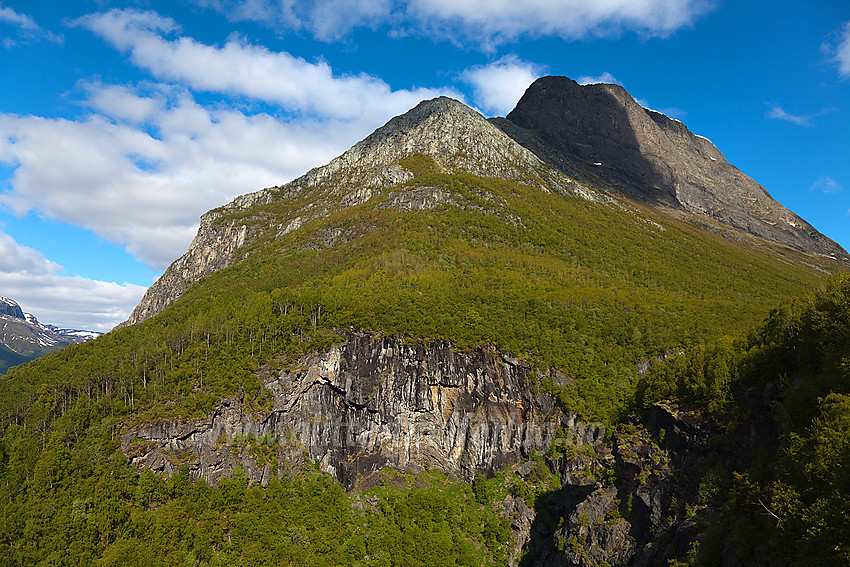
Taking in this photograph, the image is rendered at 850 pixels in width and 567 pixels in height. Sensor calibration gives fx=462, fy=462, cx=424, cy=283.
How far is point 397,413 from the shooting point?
101125 mm

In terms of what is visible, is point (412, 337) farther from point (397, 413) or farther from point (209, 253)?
point (209, 253)

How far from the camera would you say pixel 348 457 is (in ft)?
316

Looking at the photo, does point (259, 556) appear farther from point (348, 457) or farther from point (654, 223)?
point (654, 223)

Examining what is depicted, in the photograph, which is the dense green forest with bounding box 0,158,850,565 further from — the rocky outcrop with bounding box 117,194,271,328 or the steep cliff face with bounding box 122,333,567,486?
the rocky outcrop with bounding box 117,194,271,328

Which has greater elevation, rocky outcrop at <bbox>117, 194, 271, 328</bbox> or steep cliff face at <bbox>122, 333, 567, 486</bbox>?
rocky outcrop at <bbox>117, 194, 271, 328</bbox>

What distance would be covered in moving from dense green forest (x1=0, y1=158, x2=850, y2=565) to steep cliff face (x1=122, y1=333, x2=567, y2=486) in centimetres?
358

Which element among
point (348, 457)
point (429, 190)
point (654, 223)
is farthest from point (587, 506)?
point (654, 223)

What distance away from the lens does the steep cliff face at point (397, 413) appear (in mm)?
93875

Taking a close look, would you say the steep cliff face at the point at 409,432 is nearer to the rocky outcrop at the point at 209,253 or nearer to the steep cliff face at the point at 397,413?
the steep cliff face at the point at 397,413

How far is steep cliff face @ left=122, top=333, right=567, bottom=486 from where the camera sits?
93.9 meters

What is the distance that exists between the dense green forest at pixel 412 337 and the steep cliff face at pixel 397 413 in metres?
3.58

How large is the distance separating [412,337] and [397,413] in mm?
16837

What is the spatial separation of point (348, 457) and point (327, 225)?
279 feet

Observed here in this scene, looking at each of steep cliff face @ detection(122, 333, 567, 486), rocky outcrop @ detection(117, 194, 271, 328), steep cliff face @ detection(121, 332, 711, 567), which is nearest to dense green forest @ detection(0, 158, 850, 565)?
steep cliff face @ detection(121, 332, 711, 567)
